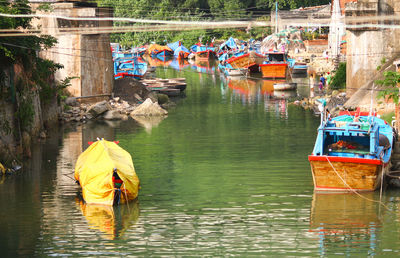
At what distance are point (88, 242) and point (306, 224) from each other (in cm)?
639

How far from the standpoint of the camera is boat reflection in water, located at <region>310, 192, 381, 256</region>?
17875 millimetres

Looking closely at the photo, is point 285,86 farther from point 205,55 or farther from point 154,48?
point 154,48

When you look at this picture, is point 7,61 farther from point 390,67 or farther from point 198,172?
point 390,67

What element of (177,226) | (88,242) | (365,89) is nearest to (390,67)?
(365,89)

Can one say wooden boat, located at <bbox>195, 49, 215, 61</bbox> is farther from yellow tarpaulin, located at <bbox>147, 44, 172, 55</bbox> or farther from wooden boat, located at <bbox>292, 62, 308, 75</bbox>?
wooden boat, located at <bbox>292, 62, 308, 75</bbox>

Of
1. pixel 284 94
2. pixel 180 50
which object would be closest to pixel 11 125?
pixel 284 94

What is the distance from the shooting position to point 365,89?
34.5 metres

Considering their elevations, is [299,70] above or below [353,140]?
above

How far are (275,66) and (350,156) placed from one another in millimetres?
35777

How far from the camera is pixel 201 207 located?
21.2 metres

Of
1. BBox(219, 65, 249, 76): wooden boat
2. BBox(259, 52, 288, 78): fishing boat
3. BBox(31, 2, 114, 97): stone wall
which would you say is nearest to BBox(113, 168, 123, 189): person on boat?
BBox(31, 2, 114, 97): stone wall

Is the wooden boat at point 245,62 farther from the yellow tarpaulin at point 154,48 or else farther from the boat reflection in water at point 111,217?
the boat reflection in water at point 111,217

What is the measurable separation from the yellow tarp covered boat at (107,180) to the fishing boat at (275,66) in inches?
1447

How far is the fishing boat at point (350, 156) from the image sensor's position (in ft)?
70.1
